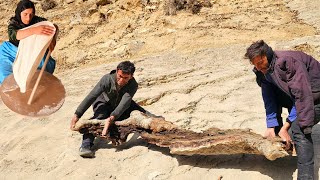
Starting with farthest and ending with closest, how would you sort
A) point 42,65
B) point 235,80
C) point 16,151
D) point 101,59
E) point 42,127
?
point 101,59
point 235,80
point 42,127
point 16,151
point 42,65

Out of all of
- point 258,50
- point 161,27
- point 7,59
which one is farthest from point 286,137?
point 161,27

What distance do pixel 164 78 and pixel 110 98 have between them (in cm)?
237

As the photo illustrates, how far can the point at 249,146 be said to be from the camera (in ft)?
10.1

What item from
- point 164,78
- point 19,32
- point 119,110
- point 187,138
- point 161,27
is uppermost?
point 19,32

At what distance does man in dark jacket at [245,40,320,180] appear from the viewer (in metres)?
2.74

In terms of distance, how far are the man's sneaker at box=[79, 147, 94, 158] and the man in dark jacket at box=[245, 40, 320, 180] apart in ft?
5.40

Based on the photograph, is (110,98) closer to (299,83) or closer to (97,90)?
(97,90)

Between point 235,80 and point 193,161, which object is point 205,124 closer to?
point 193,161

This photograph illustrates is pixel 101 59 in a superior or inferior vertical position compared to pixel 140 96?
inferior

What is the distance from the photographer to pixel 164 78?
615 centimetres

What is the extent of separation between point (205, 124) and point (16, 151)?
178cm

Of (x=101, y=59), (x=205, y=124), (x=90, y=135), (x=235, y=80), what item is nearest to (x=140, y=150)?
(x=90, y=135)

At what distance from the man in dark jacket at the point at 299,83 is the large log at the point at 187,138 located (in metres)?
0.14

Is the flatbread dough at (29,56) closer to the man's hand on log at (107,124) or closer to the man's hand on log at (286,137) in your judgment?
the man's hand on log at (107,124)
